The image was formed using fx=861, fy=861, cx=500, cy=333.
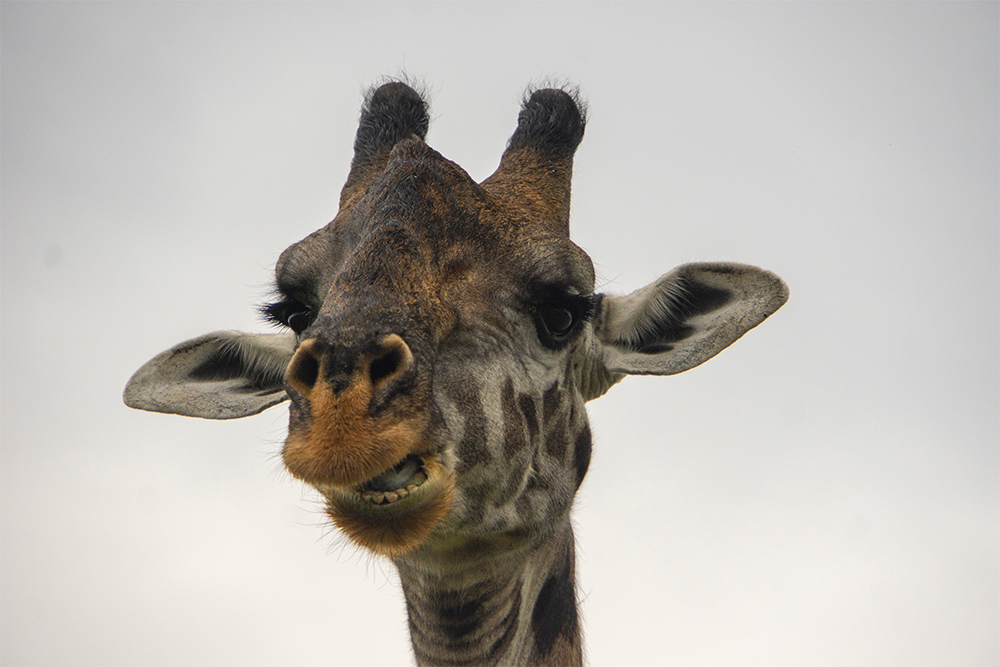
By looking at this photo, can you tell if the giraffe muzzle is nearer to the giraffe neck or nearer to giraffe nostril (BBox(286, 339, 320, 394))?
giraffe nostril (BBox(286, 339, 320, 394))

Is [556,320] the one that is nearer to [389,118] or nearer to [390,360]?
[390,360]

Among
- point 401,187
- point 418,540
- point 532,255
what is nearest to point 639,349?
point 532,255

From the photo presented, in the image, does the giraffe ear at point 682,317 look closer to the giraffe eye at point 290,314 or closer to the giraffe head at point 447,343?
the giraffe head at point 447,343

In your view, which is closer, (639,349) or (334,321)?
(334,321)

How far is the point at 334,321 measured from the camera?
396cm

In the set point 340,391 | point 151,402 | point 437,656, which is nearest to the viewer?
point 340,391

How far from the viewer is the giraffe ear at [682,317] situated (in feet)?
18.6

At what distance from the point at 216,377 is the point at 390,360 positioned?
10.7 ft

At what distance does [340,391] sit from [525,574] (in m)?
2.72

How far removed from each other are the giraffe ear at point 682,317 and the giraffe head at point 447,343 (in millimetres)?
13

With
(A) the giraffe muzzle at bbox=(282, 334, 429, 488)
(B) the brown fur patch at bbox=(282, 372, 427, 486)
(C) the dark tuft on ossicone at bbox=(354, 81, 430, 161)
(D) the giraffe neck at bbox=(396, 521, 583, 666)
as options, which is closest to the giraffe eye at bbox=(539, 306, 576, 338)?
(D) the giraffe neck at bbox=(396, 521, 583, 666)

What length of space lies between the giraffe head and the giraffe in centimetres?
1

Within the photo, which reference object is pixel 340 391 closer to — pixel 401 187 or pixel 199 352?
pixel 401 187

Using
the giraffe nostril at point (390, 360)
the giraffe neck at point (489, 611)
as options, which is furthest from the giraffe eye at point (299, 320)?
the giraffe nostril at point (390, 360)
